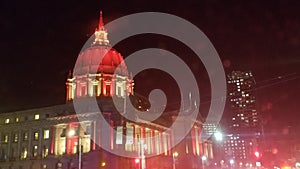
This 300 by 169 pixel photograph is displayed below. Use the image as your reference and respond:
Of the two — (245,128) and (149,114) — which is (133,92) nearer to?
(149,114)

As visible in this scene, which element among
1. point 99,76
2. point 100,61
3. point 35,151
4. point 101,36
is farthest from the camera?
point 101,36

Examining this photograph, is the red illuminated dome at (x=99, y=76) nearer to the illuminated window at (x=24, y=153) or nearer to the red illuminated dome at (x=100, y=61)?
the red illuminated dome at (x=100, y=61)

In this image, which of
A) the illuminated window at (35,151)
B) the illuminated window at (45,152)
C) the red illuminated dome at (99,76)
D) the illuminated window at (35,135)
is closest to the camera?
the illuminated window at (45,152)

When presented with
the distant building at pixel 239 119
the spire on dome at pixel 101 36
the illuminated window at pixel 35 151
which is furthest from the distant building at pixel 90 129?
the distant building at pixel 239 119

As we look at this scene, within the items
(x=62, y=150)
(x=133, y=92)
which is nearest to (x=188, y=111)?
(x=133, y=92)

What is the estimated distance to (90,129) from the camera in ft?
219

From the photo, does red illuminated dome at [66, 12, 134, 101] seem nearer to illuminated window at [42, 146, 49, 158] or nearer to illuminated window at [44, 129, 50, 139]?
illuminated window at [44, 129, 50, 139]

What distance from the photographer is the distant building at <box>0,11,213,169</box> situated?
214ft

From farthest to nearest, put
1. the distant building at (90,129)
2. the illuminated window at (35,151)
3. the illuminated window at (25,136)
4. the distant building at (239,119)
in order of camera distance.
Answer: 1. the distant building at (239,119)
2. the illuminated window at (25,136)
3. the illuminated window at (35,151)
4. the distant building at (90,129)

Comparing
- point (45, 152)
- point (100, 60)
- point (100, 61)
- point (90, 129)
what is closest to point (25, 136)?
Result: point (45, 152)

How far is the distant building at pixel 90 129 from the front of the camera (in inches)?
2566

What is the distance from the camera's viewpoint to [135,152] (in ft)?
224

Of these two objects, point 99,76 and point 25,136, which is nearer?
point 25,136

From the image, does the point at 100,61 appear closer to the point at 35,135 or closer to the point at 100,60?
the point at 100,60
